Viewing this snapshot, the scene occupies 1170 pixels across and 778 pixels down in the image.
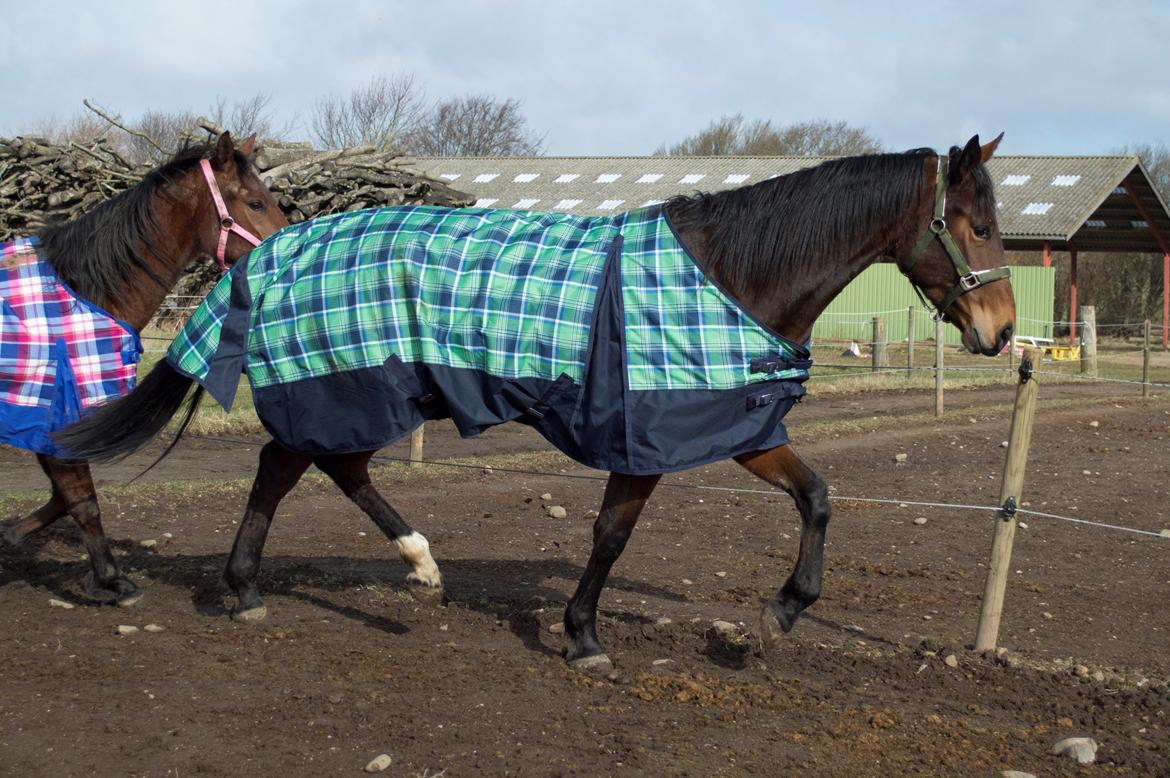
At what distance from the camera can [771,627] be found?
14.6ft

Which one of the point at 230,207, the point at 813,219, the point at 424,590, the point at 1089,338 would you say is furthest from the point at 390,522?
the point at 1089,338

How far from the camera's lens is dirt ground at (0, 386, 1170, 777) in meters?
3.67

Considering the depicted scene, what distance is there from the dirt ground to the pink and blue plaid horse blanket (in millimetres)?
915

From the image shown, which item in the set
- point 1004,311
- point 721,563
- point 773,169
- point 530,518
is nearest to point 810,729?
point 1004,311

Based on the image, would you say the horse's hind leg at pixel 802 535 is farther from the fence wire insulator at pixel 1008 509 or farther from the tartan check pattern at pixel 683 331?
the fence wire insulator at pixel 1008 509

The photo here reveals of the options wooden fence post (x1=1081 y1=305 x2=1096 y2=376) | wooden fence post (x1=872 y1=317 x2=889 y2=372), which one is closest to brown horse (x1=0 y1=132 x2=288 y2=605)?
wooden fence post (x1=872 y1=317 x2=889 y2=372)

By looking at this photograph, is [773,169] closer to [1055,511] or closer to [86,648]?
[1055,511]

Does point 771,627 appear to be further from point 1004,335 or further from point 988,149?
point 988,149

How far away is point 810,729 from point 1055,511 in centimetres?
485

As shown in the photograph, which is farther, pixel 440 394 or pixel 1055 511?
pixel 1055 511

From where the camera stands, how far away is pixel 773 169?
103 feet

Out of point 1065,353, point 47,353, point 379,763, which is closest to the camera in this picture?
point 379,763

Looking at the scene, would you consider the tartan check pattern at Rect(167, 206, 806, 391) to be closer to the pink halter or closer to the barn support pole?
the pink halter

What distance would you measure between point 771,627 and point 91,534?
3128 mm
